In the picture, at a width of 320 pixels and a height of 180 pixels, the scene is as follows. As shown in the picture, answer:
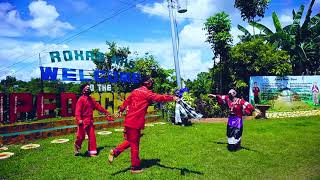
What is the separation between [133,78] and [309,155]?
1616cm

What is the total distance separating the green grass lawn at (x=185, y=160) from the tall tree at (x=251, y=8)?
1777 centimetres

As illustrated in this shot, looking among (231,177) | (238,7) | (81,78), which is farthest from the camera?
(238,7)

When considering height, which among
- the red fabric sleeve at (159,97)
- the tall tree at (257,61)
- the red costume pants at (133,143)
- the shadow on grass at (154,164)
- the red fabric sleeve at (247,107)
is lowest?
the shadow on grass at (154,164)

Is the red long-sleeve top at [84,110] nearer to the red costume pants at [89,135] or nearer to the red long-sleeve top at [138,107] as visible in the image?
the red costume pants at [89,135]

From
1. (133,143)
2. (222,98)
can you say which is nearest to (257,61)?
(222,98)

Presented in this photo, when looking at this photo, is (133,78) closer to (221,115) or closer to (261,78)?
(221,115)

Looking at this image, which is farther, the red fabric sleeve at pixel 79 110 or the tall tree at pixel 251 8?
the tall tree at pixel 251 8

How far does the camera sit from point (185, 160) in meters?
8.99

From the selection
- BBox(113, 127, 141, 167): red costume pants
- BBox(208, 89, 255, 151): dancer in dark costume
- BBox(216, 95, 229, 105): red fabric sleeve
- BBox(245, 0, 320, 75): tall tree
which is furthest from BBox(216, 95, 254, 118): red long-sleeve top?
BBox(245, 0, 320, 75): tall tree

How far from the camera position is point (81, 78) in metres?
19.6

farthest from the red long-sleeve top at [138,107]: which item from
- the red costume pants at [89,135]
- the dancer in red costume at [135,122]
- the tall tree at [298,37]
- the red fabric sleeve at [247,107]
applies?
the tall tree at [298,37]

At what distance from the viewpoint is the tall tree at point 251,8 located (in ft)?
92.4

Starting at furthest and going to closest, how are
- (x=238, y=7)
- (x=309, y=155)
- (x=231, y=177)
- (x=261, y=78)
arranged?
(x=238, y=7) → (x=261, y=78) → (x=309, y=155) → (x=231, y=177)

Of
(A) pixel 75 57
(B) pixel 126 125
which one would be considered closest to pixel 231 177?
(B) pixel 126 125
